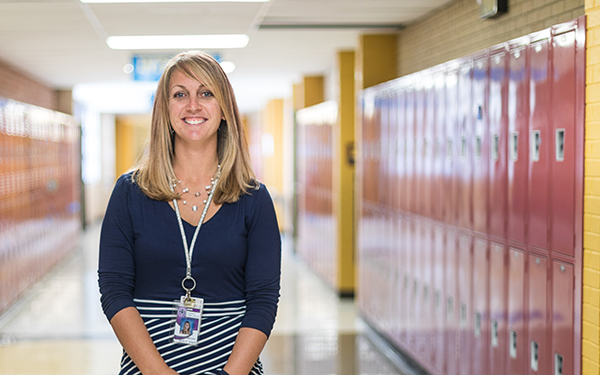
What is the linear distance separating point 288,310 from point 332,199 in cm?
164

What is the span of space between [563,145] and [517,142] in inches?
18.0

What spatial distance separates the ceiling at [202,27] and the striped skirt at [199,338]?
3.62 metres

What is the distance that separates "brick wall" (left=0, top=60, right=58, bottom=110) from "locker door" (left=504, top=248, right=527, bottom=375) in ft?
23.5

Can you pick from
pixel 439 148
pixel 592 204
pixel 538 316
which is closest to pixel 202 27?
pixel 439 148

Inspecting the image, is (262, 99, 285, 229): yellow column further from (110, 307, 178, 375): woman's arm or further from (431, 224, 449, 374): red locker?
(110, 307, 178, 375): woman's arm

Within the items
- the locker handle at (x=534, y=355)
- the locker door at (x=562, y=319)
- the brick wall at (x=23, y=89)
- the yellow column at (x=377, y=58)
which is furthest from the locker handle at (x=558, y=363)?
the brick wall at (x=23, y=89)

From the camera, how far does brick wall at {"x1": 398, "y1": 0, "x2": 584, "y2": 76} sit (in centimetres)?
365

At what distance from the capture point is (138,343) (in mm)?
1583

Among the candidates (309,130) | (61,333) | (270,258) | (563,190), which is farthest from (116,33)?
(270,258)

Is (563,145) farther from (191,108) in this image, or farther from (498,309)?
(191,108)

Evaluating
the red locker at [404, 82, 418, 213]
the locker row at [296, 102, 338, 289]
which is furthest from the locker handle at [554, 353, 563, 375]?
the locker row at [296, 102, 338, 289]

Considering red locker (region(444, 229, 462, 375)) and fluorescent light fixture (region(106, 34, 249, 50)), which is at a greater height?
fluorescent light fixture (region(106, 34, 249, 50))

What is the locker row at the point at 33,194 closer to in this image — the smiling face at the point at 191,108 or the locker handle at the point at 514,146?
the locker handle at the point at 514,146

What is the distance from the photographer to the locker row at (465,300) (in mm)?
3016
